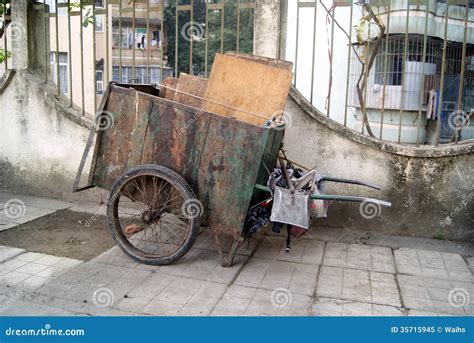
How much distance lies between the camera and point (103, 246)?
5.21 m

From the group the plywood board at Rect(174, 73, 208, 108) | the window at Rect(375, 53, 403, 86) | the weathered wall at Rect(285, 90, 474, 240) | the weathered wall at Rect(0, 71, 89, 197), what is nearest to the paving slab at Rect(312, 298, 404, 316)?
the weathered wall at Rect(285, 90, 474, 240)

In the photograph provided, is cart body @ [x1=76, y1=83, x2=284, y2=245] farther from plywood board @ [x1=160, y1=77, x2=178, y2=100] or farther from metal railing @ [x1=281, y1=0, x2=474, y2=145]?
metal railing @ [x1=281, y1=0, x2=474, y2=145]

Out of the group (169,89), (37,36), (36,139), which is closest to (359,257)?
(169,89)

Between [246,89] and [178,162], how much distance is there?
963mm

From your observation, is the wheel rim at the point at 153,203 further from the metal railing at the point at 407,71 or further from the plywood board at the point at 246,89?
the metal railing at the point at 407,71

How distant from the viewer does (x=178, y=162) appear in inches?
181

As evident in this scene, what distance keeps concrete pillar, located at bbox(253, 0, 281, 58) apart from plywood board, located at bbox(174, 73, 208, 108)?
1.12 m

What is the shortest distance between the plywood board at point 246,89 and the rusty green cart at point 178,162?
307mm

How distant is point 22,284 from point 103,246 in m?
1.09

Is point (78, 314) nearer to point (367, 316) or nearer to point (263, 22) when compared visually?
point (367, 316)

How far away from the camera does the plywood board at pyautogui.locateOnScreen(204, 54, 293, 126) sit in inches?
180

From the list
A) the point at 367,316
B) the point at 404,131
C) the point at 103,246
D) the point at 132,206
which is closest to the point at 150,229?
the point at 103,246

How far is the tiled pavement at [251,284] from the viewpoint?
390 centimetres

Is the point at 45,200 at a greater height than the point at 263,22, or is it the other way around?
the point at 263,22
